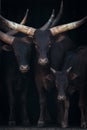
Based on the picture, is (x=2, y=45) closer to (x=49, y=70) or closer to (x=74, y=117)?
(x=49, y=70)

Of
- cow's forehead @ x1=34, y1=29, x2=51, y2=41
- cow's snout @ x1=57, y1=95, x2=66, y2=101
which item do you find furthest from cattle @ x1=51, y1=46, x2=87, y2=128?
cow's forehead @ x1=34, y1=29, x2=51, y2=41

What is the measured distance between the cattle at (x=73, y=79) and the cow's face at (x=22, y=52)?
556 mm

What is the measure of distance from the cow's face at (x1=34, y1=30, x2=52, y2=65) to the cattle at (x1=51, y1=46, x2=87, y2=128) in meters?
0.34

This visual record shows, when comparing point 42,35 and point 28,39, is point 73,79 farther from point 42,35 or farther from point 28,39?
point 28,39

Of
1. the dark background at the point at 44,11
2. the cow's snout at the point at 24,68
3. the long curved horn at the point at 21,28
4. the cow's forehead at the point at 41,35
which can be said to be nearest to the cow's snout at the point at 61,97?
the cow's snout at the point at 24,68

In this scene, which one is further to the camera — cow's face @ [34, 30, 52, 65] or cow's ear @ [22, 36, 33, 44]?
cow's ear @ [22, 36, 33, 44]

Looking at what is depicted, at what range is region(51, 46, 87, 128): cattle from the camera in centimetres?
1341

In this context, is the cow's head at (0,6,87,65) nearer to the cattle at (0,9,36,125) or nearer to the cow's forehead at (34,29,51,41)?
the cow's forehead at (34,29,51,41)

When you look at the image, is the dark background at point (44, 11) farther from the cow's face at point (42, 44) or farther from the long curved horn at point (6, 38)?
the cow's face at point (42, 44)

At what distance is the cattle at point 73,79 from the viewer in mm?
13406

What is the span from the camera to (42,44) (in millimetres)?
13625

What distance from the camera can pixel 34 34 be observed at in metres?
13.9

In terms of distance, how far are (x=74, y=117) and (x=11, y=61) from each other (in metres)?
1.98

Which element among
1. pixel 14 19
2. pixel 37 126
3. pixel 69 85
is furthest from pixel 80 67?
pixel 14 19
